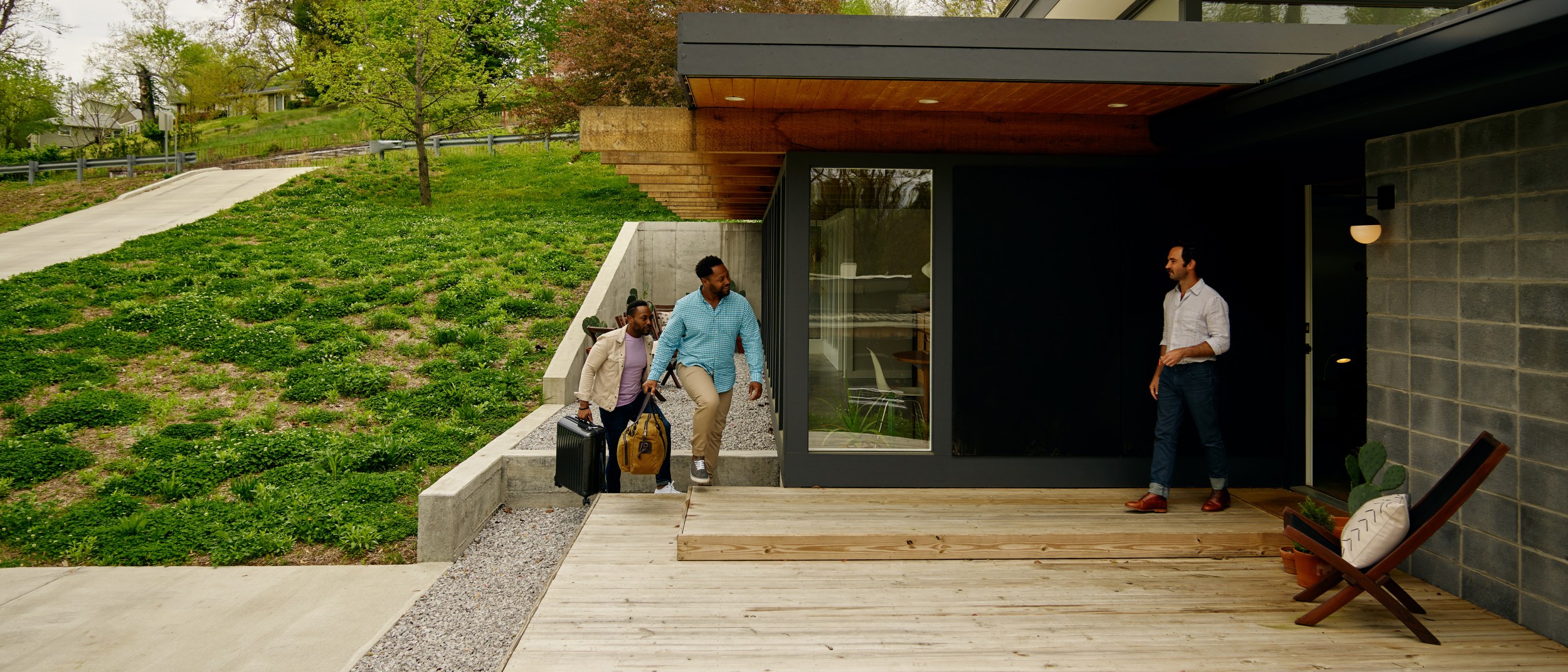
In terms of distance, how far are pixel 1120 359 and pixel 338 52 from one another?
22.0m

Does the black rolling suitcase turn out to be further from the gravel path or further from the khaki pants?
the gravel path

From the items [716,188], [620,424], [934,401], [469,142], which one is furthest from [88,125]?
[934,401]

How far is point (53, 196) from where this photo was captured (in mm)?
20375

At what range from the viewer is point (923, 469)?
5586 millimetres

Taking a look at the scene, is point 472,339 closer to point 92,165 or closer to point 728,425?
point 728,425

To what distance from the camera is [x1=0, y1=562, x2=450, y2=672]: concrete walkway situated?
13.4ft

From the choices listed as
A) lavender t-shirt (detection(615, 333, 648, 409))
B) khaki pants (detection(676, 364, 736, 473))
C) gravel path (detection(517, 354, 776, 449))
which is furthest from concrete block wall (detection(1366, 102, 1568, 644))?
lavender t-shirt (detection(615, 333, 648, 409))

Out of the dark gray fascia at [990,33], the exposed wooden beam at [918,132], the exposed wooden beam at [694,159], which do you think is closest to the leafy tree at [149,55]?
the exposed wooden beam at [694,159]

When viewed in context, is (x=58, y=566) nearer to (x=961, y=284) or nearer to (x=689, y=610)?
(x=689, y=610)

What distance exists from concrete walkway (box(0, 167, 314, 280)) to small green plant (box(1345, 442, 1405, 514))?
639 inches

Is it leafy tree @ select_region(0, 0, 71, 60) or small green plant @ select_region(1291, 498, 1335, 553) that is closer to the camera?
small green plant @ select_region(1291, 498, 1335, 553)

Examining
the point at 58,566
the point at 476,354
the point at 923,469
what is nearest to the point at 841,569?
the point at 923,469

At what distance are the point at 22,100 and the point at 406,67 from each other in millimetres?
20677

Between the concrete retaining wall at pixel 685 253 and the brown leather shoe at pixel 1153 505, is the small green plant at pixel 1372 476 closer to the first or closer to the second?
the brown leather shoe at pixel 1153 505
